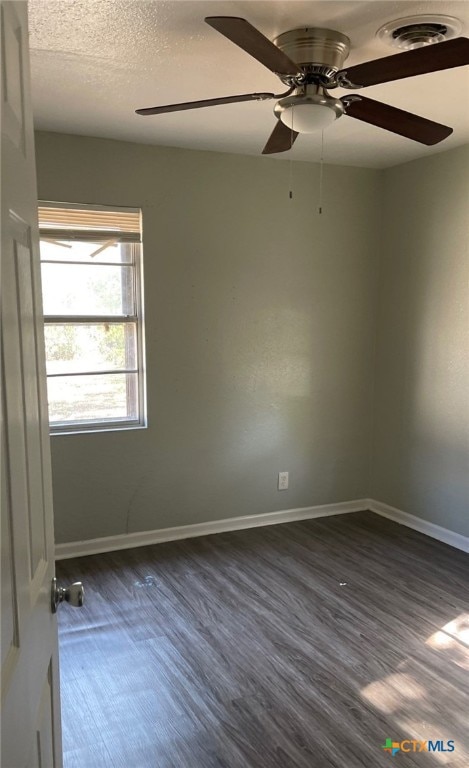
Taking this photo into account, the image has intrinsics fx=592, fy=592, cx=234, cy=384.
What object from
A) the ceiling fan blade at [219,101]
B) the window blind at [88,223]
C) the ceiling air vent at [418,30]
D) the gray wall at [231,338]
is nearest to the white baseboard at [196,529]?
the gray wall at [231,338]

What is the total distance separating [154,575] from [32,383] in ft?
8.37

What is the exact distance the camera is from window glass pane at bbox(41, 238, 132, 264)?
3.45 meters

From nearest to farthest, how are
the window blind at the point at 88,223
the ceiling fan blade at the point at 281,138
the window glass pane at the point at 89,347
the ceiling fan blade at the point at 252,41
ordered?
1. the ceiling fan blade at the point at 252,41
2. the ceiling fan blade at the point at 281,138
3. the window blind at the point at 88,223
4. the window glass pane at the point at 89,347

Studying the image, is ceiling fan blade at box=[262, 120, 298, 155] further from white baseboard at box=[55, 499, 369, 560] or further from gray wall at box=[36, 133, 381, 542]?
white baseboard at box=[55, 499, 369, 560]

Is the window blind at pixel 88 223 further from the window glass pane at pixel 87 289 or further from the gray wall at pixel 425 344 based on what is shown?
the gray wall at pixel 425 344

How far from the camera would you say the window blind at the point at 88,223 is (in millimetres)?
3396

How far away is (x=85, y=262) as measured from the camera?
3.53 metres

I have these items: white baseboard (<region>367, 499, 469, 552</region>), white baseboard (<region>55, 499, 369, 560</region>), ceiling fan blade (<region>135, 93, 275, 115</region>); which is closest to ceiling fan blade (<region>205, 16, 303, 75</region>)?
ceiling fan blade (<region>135, 93, 275, 115</region>)

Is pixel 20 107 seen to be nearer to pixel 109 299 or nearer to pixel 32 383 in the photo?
pixel 32 383

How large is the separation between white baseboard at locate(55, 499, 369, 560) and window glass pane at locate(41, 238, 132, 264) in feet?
5.62

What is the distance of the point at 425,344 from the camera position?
3980mm

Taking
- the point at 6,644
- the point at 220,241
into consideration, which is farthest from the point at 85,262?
the point at 6,644

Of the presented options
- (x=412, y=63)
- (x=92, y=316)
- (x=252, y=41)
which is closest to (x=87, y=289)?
(x=92, y=316)

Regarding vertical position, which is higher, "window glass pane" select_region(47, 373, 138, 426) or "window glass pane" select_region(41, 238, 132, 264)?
"window glass pane" select_region(41, 238, 132, 264)
